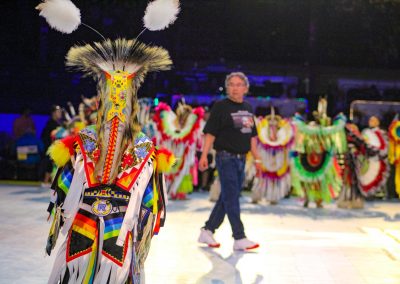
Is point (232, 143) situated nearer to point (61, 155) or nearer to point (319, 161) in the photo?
point (61, 155)

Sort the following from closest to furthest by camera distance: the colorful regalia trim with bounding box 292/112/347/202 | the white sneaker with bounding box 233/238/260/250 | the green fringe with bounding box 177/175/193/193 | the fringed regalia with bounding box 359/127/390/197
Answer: the white sneaker with bounding box 233/238/260/250 → the colorful regalia trim with bounding box 292/112/347/202 → the fringed regalia with bounding box 359/127/390/197 → the green fringe with bounding box 177/175/193/193

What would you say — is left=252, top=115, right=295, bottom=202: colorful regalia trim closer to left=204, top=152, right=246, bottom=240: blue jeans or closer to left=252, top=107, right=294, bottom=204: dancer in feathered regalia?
left=252, top=107, right=294, bottom=204: dancer in feathered regalia

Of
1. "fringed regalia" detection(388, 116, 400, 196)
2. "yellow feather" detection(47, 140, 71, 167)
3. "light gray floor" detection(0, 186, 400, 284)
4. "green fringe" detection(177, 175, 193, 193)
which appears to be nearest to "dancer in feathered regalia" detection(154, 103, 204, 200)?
"green fringe" detection(177, 175, 193, 193)

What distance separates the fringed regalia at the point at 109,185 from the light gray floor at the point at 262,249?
4.88 ft

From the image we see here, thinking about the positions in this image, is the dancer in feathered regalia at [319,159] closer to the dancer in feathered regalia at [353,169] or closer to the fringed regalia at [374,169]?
the dancer in feathered regalia at [353,169]

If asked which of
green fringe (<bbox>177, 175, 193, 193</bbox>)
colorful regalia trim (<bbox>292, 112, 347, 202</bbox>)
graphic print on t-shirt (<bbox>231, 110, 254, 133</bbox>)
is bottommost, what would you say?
green fringe (<bbox>177, 175, 193, 193</bbox>)

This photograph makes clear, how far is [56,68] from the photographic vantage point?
15414 mm

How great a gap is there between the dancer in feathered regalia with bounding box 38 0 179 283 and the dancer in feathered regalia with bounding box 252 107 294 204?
668 centimetres

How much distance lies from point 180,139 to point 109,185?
7.22m

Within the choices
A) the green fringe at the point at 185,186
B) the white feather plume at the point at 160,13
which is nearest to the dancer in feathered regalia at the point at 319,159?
the green fringe at the point at 185,186

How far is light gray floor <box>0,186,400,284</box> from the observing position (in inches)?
192

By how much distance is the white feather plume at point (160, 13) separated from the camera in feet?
11.4

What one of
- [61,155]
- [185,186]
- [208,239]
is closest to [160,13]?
[61,155]

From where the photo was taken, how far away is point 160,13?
349cm
